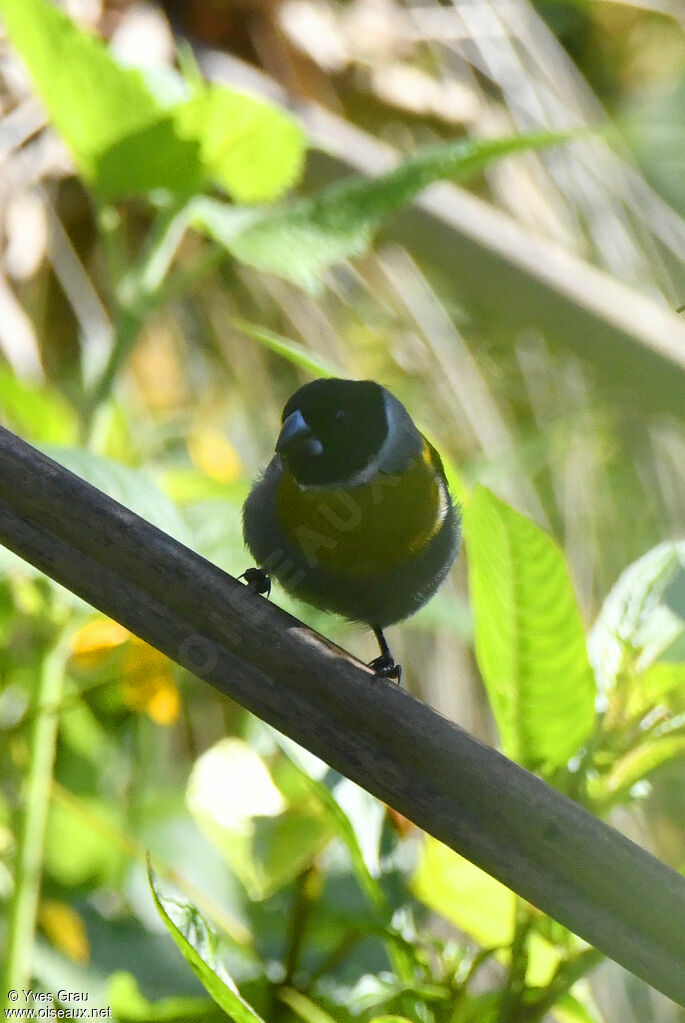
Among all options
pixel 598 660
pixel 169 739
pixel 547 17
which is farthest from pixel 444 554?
pixel 547 17

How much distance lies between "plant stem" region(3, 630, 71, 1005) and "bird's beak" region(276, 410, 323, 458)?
28 centimetres

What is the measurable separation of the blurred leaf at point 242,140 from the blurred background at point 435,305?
0.34 meters

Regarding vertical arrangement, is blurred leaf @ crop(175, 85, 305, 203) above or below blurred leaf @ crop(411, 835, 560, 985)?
above

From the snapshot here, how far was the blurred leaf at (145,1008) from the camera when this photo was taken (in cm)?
69

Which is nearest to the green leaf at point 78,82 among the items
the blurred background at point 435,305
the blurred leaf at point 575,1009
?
the blurred background at point 435,305

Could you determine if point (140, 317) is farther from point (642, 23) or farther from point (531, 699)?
point (642, 23)

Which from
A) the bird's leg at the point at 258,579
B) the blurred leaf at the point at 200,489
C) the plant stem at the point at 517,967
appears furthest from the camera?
the bird's leg at the point at 258,579

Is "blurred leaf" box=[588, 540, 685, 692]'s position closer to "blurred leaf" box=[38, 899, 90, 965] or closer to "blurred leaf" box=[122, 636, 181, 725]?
"blurred leaf" box=[122, 636, 181, 725]

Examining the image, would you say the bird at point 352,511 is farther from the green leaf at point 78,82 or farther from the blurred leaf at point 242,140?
the green leaf at point 78,82

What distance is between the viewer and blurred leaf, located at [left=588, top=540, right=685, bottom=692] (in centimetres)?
74

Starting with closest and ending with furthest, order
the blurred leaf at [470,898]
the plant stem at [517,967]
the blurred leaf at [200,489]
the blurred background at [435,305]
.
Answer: the plant stem at [517,967] < the blurred leaf at [470,898] < the blurred leaf at [200,489] < the blurred background at [435,305]

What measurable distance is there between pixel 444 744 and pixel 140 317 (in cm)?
52

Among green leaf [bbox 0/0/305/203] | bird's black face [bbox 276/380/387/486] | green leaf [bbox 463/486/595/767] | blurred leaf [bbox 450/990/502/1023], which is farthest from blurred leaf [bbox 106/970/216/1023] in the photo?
green leaf [bbox 0/0/305/203]

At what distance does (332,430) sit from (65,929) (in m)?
0.51
